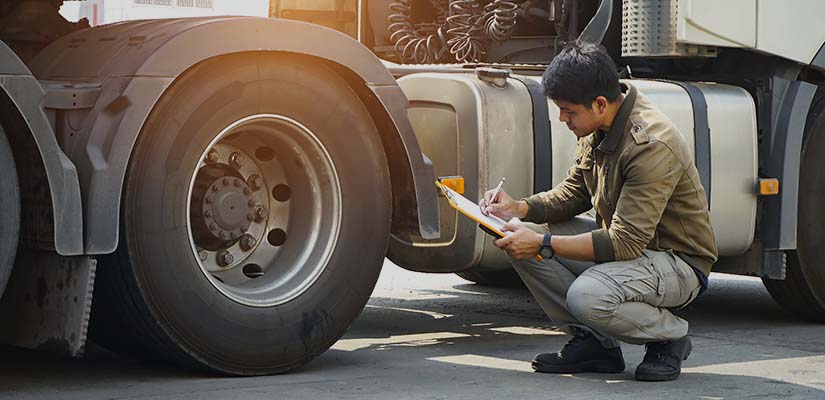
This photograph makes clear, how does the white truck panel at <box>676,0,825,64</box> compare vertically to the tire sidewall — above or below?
above

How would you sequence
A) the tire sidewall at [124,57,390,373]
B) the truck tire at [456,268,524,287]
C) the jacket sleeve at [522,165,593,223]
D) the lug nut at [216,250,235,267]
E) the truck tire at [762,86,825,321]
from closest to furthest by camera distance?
the tire sidewall at [124,57,390,373], the lug nut at [216,250,235,267], the jacket sleeve at [522,165,593,223], the truck tire at [762,86,825,321], the truck tire at [456,268,524,287]

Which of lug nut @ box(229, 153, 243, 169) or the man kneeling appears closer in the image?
the man kneeling

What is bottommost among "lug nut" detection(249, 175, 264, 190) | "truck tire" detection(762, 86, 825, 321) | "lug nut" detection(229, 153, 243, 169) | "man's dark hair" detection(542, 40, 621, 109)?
"truck tire" detection(762, 86, 825, 321)

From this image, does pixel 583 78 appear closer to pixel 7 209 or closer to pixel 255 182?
pixel 255 182

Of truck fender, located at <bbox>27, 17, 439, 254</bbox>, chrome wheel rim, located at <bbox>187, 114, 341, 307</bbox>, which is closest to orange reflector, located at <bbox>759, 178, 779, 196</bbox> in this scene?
truck fender, located at <bbox>27, 17, 439, 254</bbox>

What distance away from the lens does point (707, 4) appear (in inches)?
249

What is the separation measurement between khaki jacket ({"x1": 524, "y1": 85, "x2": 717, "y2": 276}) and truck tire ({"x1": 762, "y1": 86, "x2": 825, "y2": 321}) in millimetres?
1758

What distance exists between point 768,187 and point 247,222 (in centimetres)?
254

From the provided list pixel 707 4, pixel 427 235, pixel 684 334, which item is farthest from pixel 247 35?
pixel 707 4

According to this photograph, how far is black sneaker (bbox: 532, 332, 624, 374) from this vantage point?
5078 mm

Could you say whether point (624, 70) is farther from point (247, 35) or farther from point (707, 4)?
point (247, 35)

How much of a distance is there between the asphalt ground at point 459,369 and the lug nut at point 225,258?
0.39m

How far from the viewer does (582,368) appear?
16.7 ft

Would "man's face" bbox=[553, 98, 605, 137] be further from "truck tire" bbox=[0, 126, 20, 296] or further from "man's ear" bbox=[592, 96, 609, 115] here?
"truck tire" bbox=[0, 126, 20, 296]
